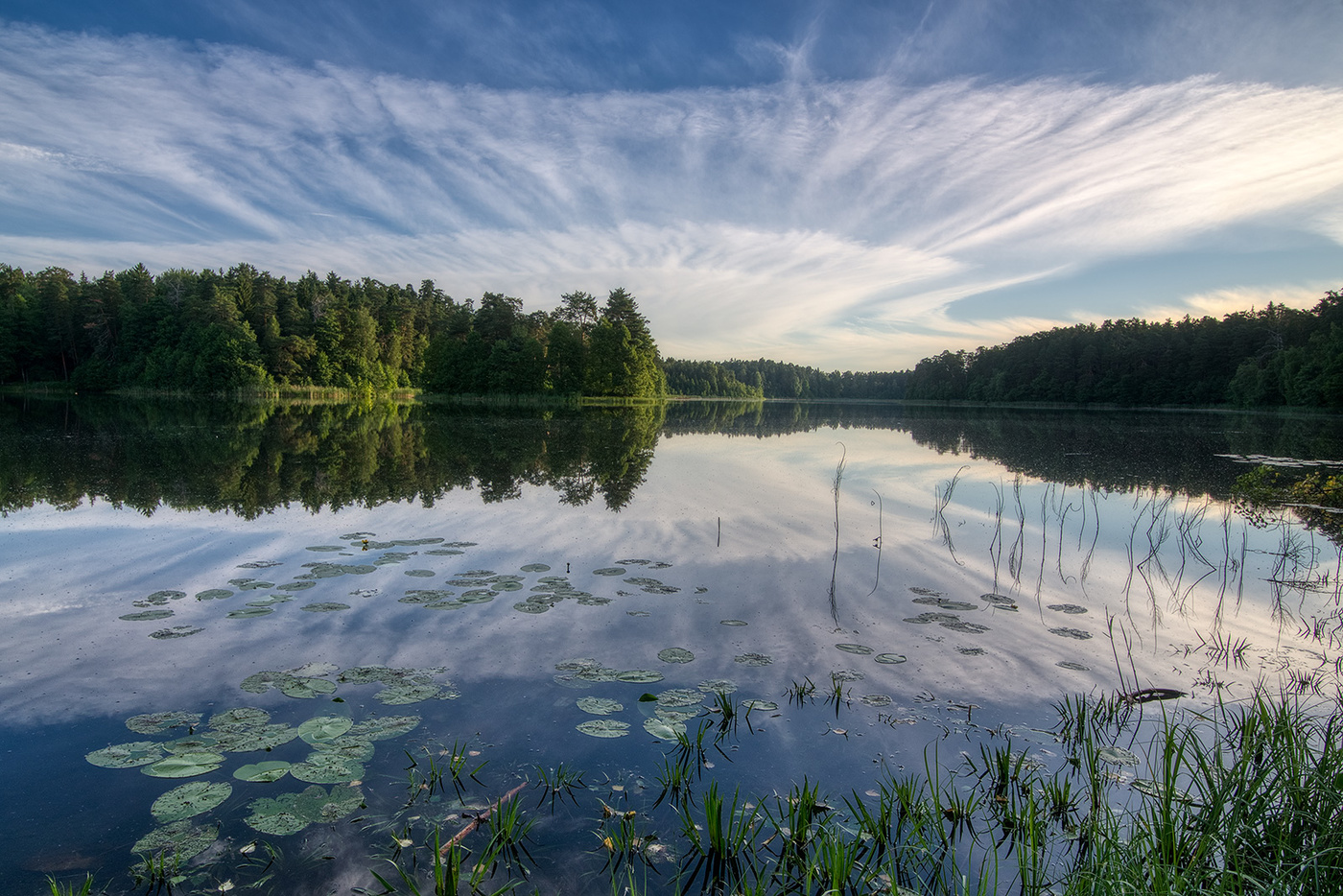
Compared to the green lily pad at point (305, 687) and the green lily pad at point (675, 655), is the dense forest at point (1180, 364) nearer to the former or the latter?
the green lily pad at point (675, 655)

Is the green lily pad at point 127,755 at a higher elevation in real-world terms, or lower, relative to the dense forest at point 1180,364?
lower

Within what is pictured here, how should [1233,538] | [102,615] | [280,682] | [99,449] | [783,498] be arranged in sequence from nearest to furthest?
[280,682], [102,615], [1233,538], [783,498], [99,449]

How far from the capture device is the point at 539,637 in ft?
18.2

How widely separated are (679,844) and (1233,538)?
11190 mm

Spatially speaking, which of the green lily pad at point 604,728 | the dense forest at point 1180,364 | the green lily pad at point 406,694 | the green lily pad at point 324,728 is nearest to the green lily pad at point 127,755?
the green lily pad at point 324,728

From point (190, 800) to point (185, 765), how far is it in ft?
1.28

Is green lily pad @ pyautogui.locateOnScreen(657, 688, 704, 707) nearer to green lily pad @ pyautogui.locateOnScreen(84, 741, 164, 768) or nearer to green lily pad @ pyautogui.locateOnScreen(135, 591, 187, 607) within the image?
green lily pad @ pyautogui.locateOnScreen(84, 741, 164, 768)

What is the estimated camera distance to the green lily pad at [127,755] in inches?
138

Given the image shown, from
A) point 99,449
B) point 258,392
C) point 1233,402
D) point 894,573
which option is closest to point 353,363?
point 258,392

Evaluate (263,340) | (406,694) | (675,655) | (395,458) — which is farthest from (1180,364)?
(263,340)

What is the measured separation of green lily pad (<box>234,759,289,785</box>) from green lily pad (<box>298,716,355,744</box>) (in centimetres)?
28

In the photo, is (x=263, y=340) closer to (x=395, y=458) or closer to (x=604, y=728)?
(x=395, y=458)

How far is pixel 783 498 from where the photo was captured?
13023 mm

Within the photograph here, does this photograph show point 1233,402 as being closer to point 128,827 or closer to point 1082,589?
point 1082,589
